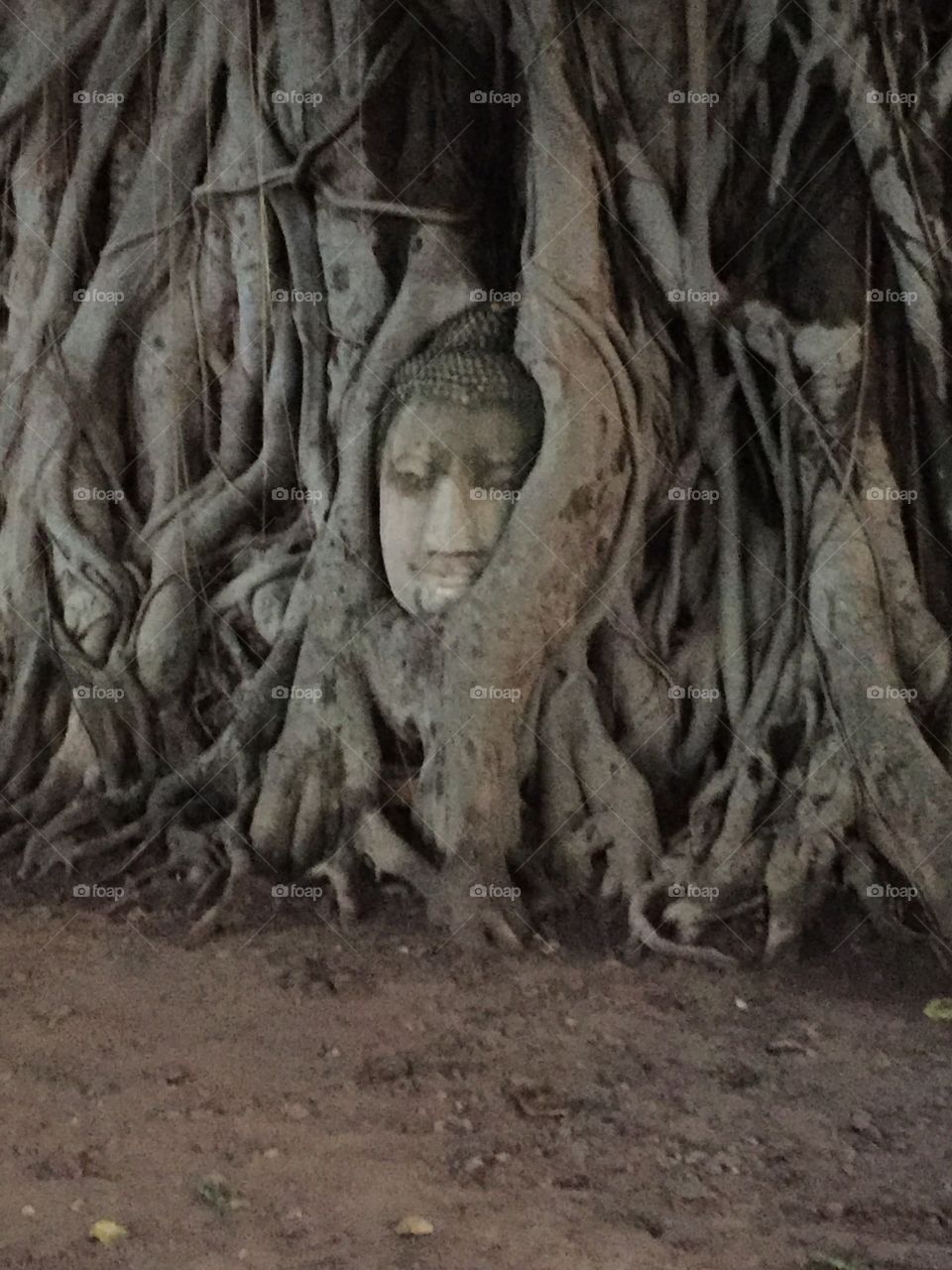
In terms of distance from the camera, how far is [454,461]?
328 centimetres

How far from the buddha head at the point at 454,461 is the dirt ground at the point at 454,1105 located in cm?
100

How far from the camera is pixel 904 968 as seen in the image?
9.46ft

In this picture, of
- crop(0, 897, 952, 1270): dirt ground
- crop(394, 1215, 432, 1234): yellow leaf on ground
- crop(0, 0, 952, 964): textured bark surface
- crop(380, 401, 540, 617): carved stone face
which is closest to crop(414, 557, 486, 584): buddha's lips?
crop(380, 401, 540, 617): carved stone face

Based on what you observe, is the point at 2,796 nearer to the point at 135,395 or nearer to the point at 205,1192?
the point at 135,395

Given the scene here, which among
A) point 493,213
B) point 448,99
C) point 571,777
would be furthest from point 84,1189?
point 448,99

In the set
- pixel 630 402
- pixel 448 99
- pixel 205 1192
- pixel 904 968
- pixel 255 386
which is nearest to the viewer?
pixel 205 1192

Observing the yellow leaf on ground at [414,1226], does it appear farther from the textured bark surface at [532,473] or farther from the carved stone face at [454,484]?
the carved stone face at [454,484]

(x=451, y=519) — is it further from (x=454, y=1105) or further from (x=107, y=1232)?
(x=107, y=1232)

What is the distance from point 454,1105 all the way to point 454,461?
170 centimetres

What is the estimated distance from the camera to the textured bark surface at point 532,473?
312cm

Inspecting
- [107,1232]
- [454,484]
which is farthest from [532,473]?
[107,1232]

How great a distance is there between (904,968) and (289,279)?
8.62 feet

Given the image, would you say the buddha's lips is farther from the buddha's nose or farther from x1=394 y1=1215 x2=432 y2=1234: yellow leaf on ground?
x1=394 y1=1215 x2=432 y2=1234: yellow leaf on ground

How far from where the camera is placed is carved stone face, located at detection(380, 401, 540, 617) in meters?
3.27
